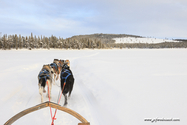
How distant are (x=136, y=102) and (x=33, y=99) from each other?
4.06 meters

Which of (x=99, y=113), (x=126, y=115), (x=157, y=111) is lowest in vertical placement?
(x=99, y=113)

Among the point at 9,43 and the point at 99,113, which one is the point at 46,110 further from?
the point at 9,43

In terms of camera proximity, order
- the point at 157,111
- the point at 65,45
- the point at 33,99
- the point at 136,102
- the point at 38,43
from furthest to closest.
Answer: the point at 65,45 < the point at 38,43 < the point at 33,99 < the point at 136,102 < the point at 157,111

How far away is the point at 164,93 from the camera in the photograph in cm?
390

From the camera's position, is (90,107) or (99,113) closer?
(99,113)

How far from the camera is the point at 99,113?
3.82 metres

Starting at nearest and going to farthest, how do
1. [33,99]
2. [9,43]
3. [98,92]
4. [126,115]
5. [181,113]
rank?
[181,113]
[126,115]
[33,99]
[98,92]
[9,43]

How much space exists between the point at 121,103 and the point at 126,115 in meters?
0.59

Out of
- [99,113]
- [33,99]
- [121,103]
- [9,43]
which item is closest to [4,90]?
[33,99]

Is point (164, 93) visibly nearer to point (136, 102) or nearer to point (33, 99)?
point (136, 102)

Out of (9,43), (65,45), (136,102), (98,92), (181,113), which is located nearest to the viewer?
(181,113)

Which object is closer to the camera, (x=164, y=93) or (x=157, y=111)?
(x=157, y=111)

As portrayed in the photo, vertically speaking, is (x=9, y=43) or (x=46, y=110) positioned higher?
(x=9, y=43)

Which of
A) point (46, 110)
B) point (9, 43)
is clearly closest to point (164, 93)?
point (46, 110)
